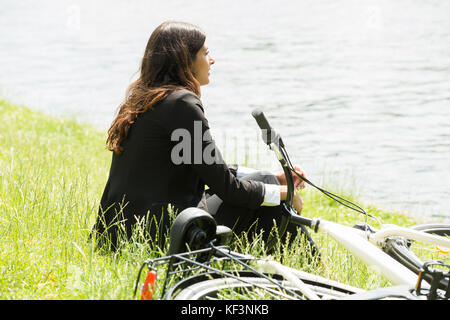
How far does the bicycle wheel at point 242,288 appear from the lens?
224 cm

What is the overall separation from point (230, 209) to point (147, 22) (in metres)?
19.7

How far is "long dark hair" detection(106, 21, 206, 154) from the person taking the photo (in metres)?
3.34

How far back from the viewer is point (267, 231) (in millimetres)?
3498

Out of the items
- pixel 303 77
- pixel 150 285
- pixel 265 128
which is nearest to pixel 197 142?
pixel 265 128

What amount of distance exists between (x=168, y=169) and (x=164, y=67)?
548 millimetres

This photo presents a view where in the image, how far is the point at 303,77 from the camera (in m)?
14.8

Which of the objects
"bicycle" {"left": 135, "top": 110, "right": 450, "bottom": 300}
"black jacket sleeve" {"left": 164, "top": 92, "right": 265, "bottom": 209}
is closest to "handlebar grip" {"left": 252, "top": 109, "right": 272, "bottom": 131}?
"bicycle" {"left": 135, "top": 110, "right": 450, "bottom": 300}

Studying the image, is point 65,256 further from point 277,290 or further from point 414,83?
point 414,83

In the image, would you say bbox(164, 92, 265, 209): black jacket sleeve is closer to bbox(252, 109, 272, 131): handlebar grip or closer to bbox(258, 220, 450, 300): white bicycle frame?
bbox(252, 109, 272, 131): handlebar grip

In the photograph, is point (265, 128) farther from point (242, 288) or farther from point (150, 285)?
point (150, 285)

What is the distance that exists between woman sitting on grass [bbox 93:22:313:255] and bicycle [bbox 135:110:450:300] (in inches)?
15.8

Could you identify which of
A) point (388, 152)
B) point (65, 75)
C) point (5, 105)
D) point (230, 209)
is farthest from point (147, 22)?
point (230, 209)

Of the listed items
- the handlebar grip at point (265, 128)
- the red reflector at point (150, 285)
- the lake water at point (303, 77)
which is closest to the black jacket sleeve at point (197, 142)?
the handlebar grip at point (265, 128)

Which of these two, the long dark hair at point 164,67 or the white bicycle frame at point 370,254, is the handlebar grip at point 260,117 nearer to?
the white bicycle frame at point 370,254
